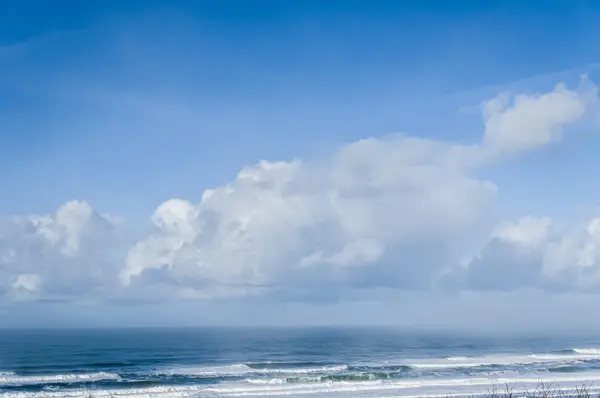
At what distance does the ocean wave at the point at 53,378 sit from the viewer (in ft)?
169

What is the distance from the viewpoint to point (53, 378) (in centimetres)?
5397

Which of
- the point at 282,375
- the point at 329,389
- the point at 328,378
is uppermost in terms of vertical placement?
the point at 328,378

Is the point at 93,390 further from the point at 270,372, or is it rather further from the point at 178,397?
the point at 270,372

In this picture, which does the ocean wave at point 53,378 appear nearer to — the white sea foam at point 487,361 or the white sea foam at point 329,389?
the white sea foam at point 329,389

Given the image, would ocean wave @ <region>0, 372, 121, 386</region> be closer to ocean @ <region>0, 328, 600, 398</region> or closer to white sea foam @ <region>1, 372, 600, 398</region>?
ocean @ <region>0, 328, 600, 398</region>

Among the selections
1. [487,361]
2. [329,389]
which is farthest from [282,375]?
[487,361]

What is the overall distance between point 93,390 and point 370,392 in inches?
799

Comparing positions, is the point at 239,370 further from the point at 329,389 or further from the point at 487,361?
the point at 487,361

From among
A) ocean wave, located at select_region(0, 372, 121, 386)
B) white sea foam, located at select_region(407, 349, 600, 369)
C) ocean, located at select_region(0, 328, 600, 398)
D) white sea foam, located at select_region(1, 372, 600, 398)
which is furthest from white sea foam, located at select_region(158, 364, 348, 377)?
white sea foam, located at select_region(407, 349, 600, 369)

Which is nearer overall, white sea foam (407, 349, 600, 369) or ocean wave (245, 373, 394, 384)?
ocean wave (245, 373, 394, 384)

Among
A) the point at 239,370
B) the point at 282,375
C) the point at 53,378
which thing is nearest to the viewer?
the point at 53,378

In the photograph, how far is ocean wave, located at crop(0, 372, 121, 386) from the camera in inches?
2030

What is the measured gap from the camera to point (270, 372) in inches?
2249

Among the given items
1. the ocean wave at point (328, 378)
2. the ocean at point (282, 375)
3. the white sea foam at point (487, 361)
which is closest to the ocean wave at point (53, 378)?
the ocean at point (282, 375)
